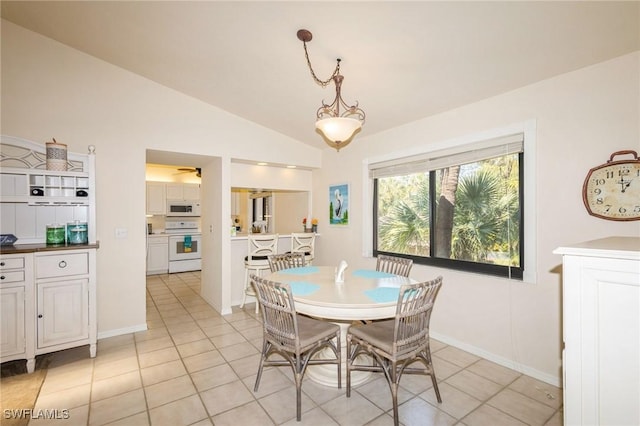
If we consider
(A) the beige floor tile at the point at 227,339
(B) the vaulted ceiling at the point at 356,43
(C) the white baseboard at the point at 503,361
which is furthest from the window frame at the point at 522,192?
(A) the beige floor tile at the point at 227,339

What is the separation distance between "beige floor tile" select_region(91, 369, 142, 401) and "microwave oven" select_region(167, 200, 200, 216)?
15.2ft

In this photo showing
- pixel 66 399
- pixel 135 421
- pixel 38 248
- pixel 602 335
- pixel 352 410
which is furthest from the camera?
pixel 38 248

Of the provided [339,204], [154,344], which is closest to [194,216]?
[339,204]

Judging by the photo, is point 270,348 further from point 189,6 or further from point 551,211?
point 189,6

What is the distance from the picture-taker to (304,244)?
4.36 m

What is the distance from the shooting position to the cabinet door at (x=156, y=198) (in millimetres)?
6387

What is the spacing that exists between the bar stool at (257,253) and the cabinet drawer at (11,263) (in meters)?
2.21

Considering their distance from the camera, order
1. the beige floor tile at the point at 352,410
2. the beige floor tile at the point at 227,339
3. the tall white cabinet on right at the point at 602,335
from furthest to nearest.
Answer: the beige floor tile at the point at 227,339 → the beige floor tile at the point at 352,410 → the tall white cabinet on right at the point at 602,335

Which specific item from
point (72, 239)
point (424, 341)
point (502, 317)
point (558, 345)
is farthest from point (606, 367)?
point (72, 239)

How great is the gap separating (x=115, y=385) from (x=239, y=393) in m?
1.02

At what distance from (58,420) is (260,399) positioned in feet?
4.28

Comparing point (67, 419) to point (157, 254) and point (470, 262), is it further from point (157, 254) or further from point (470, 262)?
point (157, 254)

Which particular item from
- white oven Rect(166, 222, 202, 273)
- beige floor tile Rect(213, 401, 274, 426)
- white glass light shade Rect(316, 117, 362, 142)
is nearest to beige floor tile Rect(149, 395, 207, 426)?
beige floor tile Rect(213, 401, 274, 426)

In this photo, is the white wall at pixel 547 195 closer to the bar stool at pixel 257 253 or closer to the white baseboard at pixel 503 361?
the white baseboard at pixel 503 361
